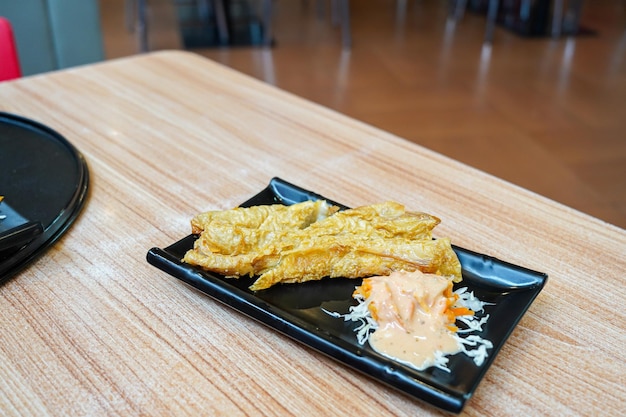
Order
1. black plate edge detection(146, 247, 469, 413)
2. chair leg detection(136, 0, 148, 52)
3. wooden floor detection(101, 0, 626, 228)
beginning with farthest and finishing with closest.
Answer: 1. chair leg detection(136, 0, 148, 52)
2. wooden floor detection(101, 0, 626, 228)
3. black plate edge detection(146, 247, 469, 413)

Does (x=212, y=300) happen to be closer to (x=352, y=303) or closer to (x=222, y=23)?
(x=352, y=303)

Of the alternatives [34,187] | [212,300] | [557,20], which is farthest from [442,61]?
[212,300]

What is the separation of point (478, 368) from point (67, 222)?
59cm

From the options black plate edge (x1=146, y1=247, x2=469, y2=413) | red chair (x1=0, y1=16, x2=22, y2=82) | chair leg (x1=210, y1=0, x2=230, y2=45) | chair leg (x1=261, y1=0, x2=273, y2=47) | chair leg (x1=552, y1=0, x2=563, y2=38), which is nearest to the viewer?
black plate edge (x1=146, y1=247, x2=469, y2=413)

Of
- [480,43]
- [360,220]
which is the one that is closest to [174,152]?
[360,220]

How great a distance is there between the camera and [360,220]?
740 millimetres

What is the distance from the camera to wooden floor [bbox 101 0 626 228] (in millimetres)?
2406

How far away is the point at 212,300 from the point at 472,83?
113 inches

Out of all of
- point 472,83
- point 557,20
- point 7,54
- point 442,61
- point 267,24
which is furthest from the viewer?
point 557,20

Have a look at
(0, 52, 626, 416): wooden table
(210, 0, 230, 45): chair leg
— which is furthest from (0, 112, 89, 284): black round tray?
(210, 0, 230, 45): chair leg

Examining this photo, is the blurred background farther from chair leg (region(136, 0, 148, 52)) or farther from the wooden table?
the wooden table

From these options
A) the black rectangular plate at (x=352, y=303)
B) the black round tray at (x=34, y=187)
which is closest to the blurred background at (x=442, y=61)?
the black round tray at (x=34, y=187)

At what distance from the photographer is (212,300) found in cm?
69

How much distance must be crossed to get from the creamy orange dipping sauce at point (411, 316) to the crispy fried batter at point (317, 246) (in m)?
0.03
